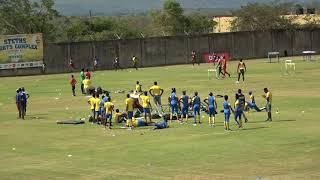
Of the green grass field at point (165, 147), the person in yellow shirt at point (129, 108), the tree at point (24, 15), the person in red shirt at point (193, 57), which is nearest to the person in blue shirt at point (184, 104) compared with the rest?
the green grass field at point (165, 147)

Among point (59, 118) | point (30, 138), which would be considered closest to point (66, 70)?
point (59, 118)

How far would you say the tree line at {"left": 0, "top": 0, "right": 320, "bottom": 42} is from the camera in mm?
93188

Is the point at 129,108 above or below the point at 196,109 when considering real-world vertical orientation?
above

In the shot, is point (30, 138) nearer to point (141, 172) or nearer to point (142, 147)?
point (142, 147)

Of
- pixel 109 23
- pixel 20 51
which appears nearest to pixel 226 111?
pixel 20 51

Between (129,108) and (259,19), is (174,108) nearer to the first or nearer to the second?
(129,108)

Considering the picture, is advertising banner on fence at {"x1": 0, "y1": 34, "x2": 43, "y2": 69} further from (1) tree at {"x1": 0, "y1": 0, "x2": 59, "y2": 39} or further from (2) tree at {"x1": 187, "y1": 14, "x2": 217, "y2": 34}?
(2) tree at {"x1": 187, "y1": 14, "x2": 217, "y2": 34}

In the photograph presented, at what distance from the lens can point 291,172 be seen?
66.2 ft

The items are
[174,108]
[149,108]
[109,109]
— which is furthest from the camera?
[174,108]

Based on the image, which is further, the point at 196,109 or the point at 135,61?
the point at 135,61

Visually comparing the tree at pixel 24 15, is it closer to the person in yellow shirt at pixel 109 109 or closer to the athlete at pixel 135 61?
the athlete at pixel 135 61

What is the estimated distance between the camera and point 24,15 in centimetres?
9275

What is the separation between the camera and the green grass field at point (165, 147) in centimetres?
2111

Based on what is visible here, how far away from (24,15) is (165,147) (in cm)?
7018
